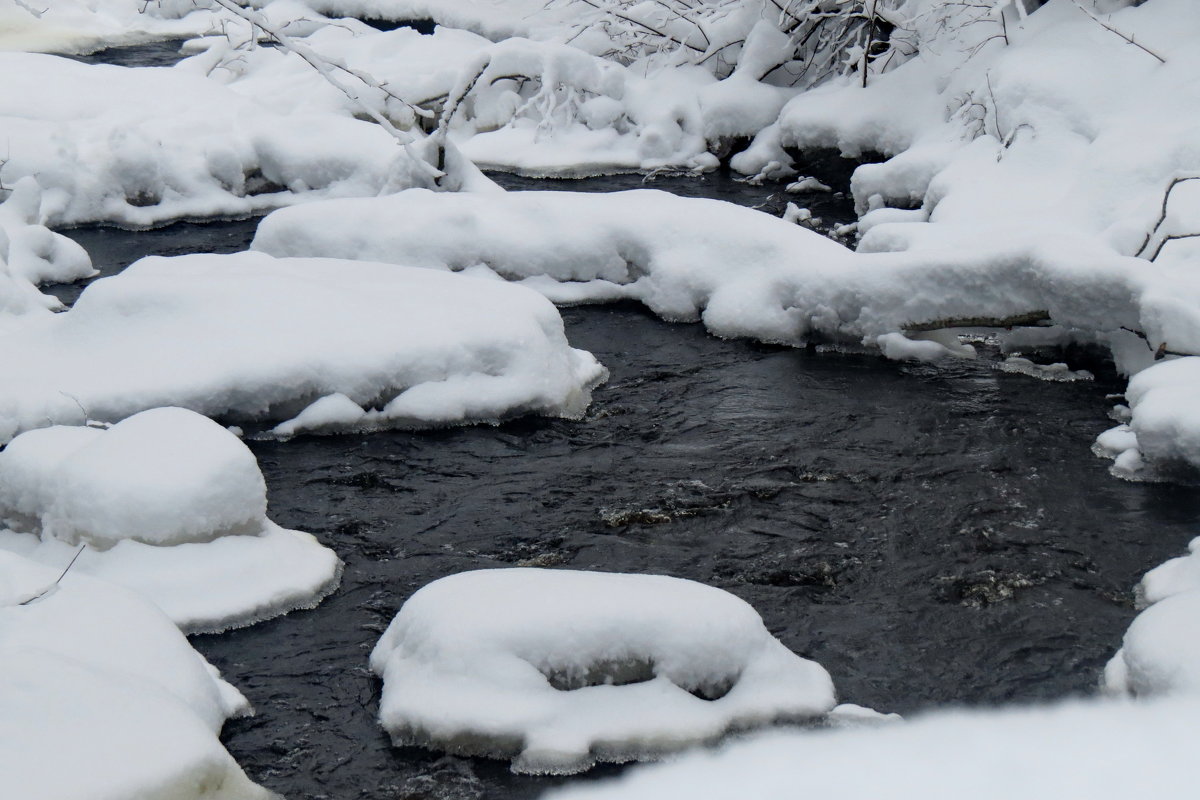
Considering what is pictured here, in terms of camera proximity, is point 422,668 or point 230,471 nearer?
point 422,668

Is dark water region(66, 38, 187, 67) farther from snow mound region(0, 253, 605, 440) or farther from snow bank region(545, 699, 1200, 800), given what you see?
snow bank region(545, 699, 1200, 800)

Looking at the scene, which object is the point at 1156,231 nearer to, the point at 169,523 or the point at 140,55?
the point at 169,523

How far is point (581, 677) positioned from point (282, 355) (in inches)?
149

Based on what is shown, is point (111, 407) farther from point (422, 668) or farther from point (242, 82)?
point (242, 82)

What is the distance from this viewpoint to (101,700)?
396 centimetres

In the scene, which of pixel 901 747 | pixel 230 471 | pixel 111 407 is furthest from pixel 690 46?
pixel 901 747

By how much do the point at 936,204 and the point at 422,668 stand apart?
319 inches

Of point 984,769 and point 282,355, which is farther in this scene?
point 282,355

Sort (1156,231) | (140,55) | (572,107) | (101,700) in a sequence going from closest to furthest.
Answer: (101,700) < (1156,231) < (572,107) < (140,55)

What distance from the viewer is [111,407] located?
7.47 meters

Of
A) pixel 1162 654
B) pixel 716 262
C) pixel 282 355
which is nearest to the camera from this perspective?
pixel 1162 654

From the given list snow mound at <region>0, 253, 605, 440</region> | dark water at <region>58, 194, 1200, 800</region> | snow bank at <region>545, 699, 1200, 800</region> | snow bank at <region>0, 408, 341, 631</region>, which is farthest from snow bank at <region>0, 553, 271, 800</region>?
snow mound at <region>0, 253, 605, 440</region>

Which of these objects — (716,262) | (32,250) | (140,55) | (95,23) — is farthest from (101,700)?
(95,23)

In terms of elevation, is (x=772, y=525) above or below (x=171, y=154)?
above
